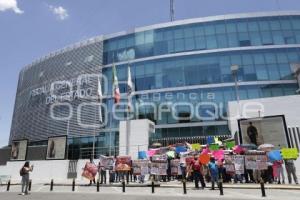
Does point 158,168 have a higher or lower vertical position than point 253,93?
lower

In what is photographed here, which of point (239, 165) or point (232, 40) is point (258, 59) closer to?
point (232, 40)

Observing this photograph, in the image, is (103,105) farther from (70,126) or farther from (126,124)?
(126,124)

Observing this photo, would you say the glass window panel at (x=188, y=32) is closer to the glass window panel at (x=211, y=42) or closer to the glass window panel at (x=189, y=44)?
the glass window panel at (x=189, y=44)

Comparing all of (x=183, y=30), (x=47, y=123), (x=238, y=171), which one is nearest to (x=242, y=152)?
(x=238, y=171)

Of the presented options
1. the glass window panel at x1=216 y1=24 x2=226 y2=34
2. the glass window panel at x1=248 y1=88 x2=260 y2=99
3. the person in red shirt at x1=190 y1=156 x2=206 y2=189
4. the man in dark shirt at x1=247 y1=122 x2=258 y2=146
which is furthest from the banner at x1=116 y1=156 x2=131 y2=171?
the glass window panel at x1=216 y1=24 x2=226 y2=34

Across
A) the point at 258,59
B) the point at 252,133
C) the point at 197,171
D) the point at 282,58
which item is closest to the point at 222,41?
the point at 258,59

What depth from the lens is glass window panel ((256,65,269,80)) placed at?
1552 inches

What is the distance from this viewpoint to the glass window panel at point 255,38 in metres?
41.2

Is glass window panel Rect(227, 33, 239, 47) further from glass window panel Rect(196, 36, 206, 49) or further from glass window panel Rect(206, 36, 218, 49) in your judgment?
glass window panel Rect(196, 36, 206, 49)

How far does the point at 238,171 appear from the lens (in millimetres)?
15375

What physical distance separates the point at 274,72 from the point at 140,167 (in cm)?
2977

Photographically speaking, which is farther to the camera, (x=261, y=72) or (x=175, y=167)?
(x=261, y=72)

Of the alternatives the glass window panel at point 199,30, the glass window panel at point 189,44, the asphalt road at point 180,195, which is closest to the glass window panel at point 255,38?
the glass window panel at point 199,30

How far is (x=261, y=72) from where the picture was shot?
39625 mm
